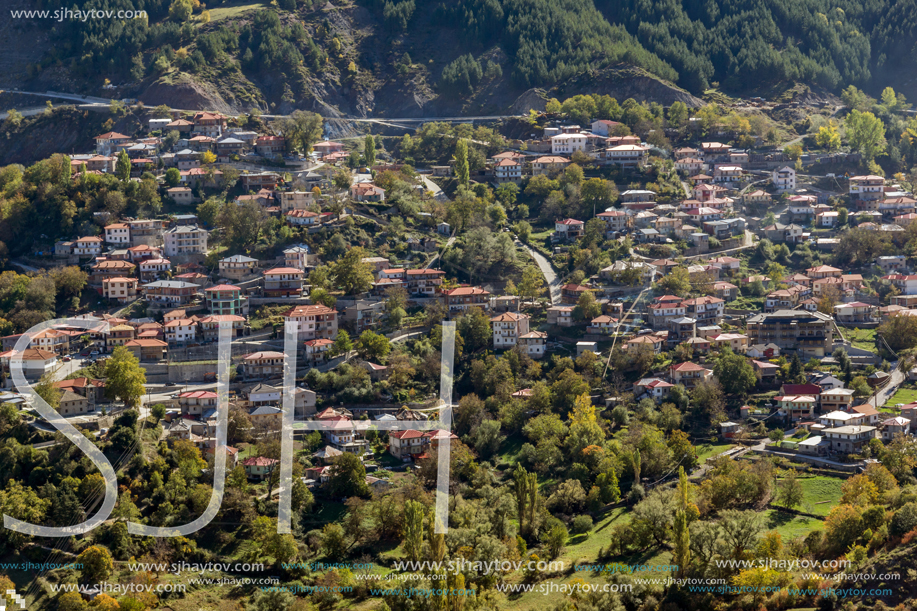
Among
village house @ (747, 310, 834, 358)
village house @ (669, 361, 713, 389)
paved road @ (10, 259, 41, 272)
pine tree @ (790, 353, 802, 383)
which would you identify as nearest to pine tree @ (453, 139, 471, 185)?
village house @ (747, 310, 834, 358)

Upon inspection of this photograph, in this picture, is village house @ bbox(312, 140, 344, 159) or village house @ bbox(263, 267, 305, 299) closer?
village house @ bbox(263, 267, 305, 299)

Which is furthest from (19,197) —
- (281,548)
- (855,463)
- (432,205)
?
(855,463)

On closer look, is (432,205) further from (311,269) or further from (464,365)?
(464,365)

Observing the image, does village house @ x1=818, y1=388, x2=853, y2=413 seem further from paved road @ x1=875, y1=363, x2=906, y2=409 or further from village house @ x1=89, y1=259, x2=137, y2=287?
village house @ x1=89, y1=259, x2=137, y2=287

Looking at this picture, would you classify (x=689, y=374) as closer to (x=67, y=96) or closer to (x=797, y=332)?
(x=797, y=332)

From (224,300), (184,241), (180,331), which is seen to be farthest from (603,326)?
(184,241)
